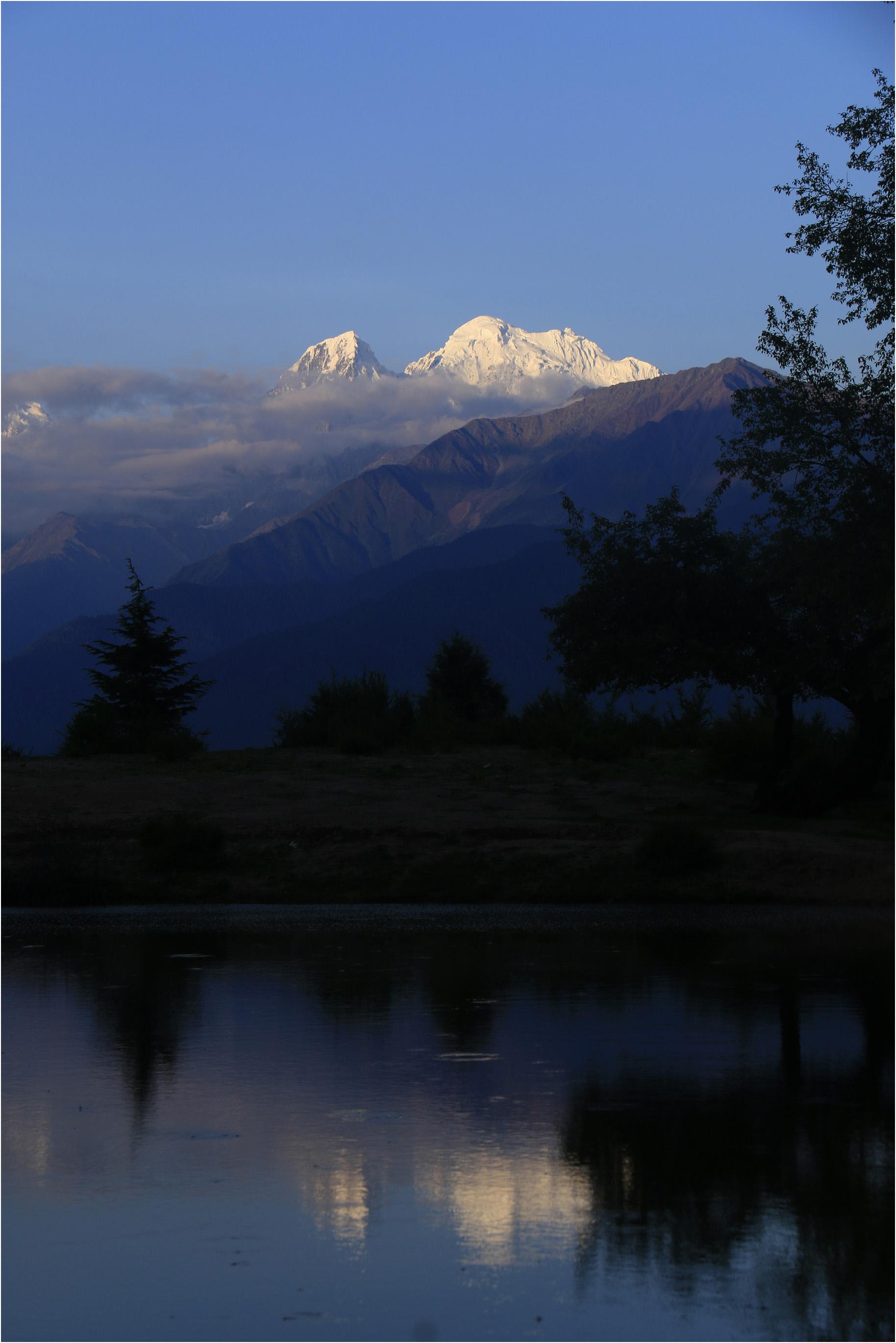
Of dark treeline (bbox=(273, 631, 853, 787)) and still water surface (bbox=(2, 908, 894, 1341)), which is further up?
dark treeline (bbox=(273, 631, 853, 787))

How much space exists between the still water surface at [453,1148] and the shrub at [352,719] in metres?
20.4

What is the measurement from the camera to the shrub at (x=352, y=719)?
33.8 meters

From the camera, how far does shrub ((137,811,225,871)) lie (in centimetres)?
2019

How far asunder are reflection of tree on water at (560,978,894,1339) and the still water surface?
0.8 inches

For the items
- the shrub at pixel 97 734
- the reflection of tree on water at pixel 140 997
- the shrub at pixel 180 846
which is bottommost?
the reflection of tree on water at pixel 140 997

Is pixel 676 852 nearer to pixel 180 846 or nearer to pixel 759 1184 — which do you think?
pixel 180 846

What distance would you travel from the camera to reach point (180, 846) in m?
20.3

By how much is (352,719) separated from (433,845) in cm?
1693

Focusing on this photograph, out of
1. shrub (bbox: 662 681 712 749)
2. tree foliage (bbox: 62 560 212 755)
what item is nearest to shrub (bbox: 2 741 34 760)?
tree foliage (bbox: 62 560 212 755)

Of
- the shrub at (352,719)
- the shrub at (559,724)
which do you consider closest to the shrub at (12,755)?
the shrub at (352,719)

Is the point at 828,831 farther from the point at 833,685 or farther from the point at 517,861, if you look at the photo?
the point at 517,861

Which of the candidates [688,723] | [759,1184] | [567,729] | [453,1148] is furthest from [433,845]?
[688,723]

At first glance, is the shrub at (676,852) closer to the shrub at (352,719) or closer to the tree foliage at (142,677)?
the shrub at (352,719)

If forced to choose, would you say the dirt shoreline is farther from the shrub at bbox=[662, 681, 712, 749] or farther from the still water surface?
the shrub at bbox=[662, 681, 712, 749]
